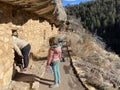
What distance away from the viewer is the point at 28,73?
829 cm

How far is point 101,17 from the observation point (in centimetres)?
6425

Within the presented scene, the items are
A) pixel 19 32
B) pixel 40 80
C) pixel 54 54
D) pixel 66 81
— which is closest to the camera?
pixel 54 54

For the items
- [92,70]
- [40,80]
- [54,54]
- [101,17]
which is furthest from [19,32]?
[101,17]

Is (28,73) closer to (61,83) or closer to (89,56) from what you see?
(61,83)

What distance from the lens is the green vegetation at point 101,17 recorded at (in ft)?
195

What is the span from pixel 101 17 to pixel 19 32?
183 ft

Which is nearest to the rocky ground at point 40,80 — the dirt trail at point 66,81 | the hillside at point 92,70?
the dirt trail at point 66,81

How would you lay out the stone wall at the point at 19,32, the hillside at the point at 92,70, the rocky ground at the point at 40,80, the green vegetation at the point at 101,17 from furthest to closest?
1. the green vegetation at the point at 101,17
2. the hillside at the point at 92,70
3. the rocky ground at the point at 40,80
4. the stone wall at the point at 19,32

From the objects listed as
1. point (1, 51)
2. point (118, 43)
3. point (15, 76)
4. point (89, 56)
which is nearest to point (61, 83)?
point (15, 76)

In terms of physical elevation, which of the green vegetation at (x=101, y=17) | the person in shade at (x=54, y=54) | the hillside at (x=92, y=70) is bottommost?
the green vegetation at (x=101, y=17)

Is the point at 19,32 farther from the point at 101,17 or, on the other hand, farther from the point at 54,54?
the point at 101,17

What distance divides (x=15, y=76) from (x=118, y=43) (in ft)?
146

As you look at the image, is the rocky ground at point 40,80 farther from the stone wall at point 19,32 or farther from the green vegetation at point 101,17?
the green vegetation at point 101,17

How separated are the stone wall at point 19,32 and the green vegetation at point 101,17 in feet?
134
